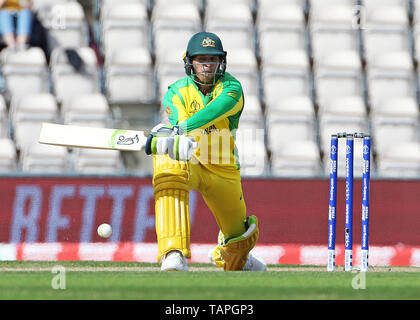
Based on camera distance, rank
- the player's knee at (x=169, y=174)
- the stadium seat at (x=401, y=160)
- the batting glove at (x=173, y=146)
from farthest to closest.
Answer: the stadium seat at (x=401, y=160)
the player's knee at (x=169, y=174)
the batting glove at (x=173, y=146)

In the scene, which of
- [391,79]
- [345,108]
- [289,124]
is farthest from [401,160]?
[391,79]

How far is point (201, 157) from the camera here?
19.7ft

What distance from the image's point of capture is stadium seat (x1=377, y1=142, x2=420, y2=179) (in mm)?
9289

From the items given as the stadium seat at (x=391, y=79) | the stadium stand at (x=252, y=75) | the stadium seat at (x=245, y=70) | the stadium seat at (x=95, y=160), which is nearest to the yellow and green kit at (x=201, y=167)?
the stadium stand at (x=252, y=75)

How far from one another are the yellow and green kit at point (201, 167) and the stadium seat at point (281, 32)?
4836 mm

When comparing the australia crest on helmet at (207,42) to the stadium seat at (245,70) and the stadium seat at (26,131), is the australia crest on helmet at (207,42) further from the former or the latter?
the stadium seat at (245,70)

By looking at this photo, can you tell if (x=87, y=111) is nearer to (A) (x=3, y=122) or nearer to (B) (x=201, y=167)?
(A) (x=3, y=122)

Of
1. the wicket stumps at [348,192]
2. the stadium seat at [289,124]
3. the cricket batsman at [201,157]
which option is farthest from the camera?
the stadium seat at [289,124]

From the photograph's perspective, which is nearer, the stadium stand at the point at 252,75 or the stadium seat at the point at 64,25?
the stadium stand at the point at 252,75

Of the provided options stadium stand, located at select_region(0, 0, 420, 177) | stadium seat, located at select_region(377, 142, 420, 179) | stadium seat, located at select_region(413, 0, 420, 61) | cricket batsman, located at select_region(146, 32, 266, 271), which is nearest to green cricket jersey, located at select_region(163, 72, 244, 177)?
cricket batsman, located at select_region(146, 32, 266, 271)

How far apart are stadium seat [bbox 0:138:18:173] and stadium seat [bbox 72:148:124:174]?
571 mm

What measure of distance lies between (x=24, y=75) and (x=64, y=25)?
899 millimetres

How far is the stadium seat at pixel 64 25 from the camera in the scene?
10.8 m

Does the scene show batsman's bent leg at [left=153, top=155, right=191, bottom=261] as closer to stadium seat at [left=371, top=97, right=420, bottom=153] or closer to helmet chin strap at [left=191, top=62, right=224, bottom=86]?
helmet chin strap at [left=191, top=62, right=224, bottom=86]
